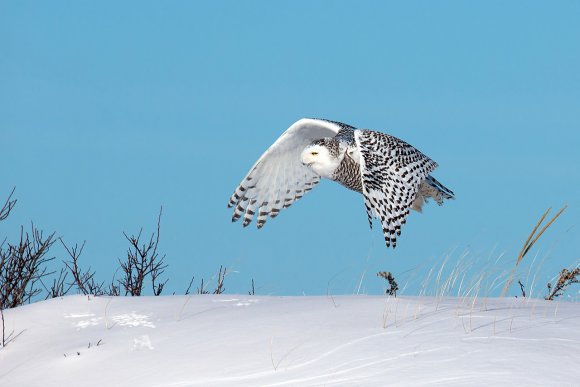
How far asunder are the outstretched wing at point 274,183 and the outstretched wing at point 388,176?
4.42ft

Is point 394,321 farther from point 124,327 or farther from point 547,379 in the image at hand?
point 124,327

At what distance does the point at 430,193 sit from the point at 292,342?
420cm

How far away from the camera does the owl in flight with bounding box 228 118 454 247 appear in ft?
24.5

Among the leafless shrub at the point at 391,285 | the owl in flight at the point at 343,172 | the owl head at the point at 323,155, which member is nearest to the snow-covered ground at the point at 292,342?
the leafless shrub at the point at 391,285

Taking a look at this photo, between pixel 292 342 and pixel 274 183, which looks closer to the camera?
pixel 292 342

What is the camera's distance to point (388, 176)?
7562 millimetres

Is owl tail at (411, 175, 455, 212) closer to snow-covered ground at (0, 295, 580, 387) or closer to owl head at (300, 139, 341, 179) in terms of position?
owl head at (300, 139, 341, 179)

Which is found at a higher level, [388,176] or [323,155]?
[323,155]

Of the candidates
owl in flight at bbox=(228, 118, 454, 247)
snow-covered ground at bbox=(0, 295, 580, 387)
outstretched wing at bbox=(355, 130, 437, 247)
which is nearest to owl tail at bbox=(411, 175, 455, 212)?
owl in flight at bbox=(228, 118, 454, 247)

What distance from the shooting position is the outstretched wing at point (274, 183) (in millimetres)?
9000

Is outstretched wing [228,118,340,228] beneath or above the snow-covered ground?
above

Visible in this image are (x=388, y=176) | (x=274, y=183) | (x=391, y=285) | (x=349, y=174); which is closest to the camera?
(x=391, y=285)

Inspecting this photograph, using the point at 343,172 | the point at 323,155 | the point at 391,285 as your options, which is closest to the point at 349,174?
the point at 343,172

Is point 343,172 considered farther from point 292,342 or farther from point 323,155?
point 292,342
